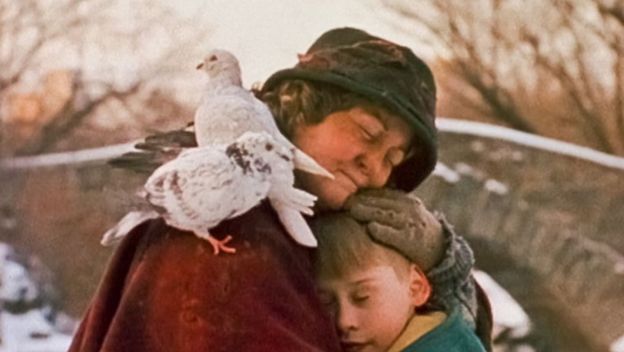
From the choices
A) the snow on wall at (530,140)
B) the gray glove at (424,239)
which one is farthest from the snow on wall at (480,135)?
the gray glove at (424,239)

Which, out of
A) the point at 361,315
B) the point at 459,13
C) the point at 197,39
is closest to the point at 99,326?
the point at 361,315

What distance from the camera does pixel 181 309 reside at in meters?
0.69

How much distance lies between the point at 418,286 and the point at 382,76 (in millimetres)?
156

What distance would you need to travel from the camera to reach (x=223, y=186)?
2.23ft

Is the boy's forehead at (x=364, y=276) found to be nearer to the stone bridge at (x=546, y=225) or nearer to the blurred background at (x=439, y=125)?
the blurred background at (x=439, y=125)

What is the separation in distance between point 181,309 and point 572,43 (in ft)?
4.69

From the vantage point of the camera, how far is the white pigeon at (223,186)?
0.68 meters

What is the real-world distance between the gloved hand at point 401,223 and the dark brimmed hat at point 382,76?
3 cm

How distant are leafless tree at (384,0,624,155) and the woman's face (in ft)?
3.77

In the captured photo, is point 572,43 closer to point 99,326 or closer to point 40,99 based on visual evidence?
point 40,99

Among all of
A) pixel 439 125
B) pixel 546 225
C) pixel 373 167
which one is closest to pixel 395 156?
pixel 373 167

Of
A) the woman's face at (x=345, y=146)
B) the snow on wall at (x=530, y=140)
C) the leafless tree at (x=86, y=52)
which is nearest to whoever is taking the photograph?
the woman's face at (x=345, y=146)

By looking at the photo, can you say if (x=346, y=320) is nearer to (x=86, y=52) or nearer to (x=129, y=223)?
(x=129, y=223)

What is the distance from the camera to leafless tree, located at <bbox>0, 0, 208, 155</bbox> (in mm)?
1863
